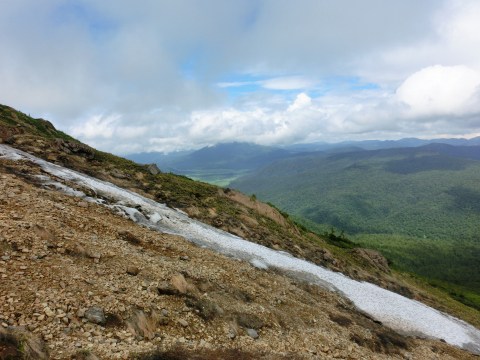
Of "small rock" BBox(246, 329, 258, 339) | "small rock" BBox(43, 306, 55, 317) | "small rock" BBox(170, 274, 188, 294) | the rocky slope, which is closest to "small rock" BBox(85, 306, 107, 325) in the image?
the rocky slope

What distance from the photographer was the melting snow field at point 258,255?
1150 inches

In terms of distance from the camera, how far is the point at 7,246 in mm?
16109

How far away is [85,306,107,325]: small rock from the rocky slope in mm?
57

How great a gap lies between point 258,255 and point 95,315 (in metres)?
18.8

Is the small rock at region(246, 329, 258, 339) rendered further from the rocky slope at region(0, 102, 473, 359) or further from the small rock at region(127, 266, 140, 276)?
the small rock at region(127, 266, 140, 276)

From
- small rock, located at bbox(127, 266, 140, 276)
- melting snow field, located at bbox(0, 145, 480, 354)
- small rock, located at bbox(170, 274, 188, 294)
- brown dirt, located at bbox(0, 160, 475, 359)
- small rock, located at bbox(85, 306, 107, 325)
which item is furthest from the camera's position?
melting snow field, located at bbox(0, 145, 480, 354)

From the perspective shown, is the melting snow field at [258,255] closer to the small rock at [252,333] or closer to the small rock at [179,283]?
the small rock at [179,283]

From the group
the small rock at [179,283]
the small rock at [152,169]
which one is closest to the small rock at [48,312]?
the small rock at [179,283]

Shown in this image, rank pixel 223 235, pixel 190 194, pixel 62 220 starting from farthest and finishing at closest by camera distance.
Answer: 1. pixel 190 194
2. pixel 223 235
3. pixel 62 220

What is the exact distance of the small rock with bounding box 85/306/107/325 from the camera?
14.1 metres

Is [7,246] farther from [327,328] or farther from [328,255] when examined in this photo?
[328,255]

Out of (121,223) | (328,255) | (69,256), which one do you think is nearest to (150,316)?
(69,256)

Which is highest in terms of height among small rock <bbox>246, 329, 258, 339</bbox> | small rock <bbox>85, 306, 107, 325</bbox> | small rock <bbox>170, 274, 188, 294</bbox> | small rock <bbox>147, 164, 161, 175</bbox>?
small rock <bbox>147, 164, 161, 175</bbox>

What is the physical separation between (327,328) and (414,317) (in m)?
18.3
